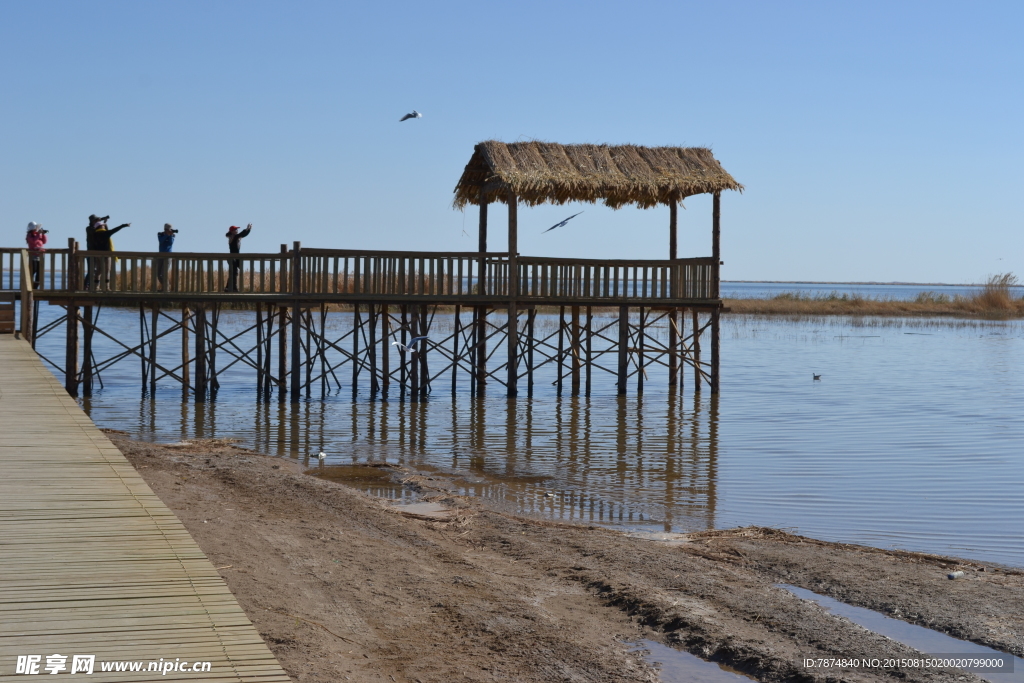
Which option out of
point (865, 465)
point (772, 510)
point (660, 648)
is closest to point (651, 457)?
point (865, 465)

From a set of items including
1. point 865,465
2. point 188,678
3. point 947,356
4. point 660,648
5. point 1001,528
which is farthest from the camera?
point 947,356

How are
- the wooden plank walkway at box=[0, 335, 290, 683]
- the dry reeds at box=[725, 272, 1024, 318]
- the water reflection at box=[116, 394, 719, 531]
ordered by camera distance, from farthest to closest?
1. the dry reeds at box=[725, 272, 1024, 318]
2. the water reflection at box=[116, 394, 719, 531]
3. the wooden plank walkway at box=[0, 335, 290, 683]

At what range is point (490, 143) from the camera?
20141 mm

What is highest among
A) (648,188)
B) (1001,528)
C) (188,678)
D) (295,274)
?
(648,188)

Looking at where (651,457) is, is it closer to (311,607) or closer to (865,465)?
(865,465)

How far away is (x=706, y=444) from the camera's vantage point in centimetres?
1571

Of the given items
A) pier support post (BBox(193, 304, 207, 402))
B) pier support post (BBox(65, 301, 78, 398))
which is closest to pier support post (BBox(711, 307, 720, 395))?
pier support post (BBox(193, 304, 207, 402))

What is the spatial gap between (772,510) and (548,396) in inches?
472

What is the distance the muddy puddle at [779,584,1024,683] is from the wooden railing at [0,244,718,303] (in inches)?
512

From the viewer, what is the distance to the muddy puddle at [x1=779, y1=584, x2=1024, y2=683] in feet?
19.3

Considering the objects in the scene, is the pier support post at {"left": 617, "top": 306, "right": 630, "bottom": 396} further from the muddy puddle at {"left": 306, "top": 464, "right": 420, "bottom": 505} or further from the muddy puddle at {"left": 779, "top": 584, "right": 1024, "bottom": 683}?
the muddy puddle at {"left": 779, "top": 584, "right": 1024, "bottom": 683}

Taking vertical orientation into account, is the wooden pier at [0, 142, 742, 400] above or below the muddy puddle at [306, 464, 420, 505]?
above

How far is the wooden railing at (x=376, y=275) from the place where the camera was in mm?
18281

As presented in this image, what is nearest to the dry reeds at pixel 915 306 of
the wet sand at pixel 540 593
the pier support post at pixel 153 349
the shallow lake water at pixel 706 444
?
the shallow lake water at pixel 706 444
